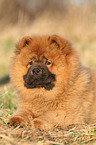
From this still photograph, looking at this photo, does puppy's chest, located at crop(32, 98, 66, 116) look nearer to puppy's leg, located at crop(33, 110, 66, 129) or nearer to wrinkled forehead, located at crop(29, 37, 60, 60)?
puppy's leg, located at crop(33, 110, 66, 129)

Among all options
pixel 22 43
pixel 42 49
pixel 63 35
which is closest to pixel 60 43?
pixel 42 49

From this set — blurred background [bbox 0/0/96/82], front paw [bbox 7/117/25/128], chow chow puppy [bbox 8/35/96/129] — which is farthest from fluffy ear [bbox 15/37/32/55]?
blurred background [bbox 0/0/96/82]

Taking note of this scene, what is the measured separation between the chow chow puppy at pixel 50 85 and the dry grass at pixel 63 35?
21 cm

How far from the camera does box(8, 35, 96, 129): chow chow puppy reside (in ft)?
11.0

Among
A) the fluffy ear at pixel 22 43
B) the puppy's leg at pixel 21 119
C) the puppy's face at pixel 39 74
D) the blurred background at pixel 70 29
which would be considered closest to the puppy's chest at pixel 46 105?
the puppy's leg at pixel 21 119

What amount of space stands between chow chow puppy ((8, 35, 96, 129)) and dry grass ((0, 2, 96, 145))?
21cm

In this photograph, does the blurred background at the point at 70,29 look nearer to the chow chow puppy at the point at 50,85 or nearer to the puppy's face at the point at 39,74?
the chow chow puppy at the point at 50,85

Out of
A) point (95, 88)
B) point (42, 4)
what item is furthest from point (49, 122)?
point (42, 4)

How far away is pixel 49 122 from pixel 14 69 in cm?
113

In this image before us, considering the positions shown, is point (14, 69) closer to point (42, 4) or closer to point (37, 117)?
point (37, 117)

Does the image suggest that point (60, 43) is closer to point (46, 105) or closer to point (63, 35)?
point (46, 105)

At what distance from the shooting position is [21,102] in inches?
150

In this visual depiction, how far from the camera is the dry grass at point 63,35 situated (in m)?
2.79

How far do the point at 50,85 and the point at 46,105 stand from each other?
1.09 ft
